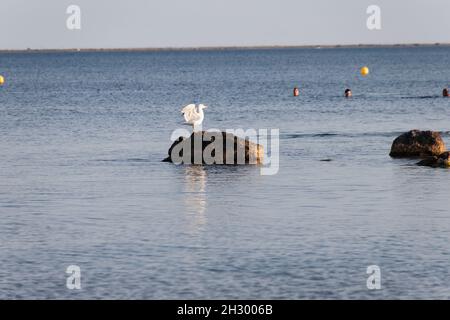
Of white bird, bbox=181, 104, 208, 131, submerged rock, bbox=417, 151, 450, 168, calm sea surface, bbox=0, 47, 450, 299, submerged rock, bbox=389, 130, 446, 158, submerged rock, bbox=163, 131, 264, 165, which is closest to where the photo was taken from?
calm sea surface, bbox=0, 47, 450, 299

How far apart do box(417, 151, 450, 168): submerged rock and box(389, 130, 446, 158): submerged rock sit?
2219 millimetres

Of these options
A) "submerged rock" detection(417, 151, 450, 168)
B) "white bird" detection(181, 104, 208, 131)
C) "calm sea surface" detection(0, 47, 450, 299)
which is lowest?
"calm sea surface" detection(0, 47, 450, 299)

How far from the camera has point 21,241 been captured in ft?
83.8

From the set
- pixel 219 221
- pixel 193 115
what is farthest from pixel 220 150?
pixel 219 221

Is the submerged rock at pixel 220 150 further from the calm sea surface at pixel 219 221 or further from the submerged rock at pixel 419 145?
the submerged rock at pixel 419 145

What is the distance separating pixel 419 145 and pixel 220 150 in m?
7.74

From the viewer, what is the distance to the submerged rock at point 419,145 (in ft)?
135

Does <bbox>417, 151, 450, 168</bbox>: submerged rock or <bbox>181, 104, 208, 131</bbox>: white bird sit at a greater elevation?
<bbox>181, 104, 208, 131</bbox>: white bird

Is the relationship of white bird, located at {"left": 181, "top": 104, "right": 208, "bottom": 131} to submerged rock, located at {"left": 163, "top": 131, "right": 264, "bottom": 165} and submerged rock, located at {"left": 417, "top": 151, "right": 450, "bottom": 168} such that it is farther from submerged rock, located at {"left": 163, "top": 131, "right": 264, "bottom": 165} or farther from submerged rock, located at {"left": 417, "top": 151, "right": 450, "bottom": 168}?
submerged rock, located at {"left": 417, "top": 151, "right": 450, "bottom": 168}

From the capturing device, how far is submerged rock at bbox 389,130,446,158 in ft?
135

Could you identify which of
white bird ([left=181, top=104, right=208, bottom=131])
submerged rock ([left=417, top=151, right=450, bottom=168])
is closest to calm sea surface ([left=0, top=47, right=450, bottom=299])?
submerged rock ([left=417, top=151, right=450, bottom=168])

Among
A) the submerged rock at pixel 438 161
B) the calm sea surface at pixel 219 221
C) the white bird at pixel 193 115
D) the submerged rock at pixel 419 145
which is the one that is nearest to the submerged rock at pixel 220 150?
the calm sea surface at pixel 219 221

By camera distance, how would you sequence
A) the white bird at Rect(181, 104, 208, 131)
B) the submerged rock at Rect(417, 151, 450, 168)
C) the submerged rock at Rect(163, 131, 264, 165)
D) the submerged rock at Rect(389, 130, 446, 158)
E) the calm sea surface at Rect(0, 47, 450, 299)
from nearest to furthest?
the calm sea surface at Rect(0, 47, 450, 299) → the submerged rock at Rect(417, 151, 450, 168) → the submerged rock at Rect(163, 131, 264, 165) → the submerged rock at Rect(389, 130, 446, 158) → the white bird at Rect(181, 104, 208, 131)

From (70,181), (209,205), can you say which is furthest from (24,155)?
(209,205)
